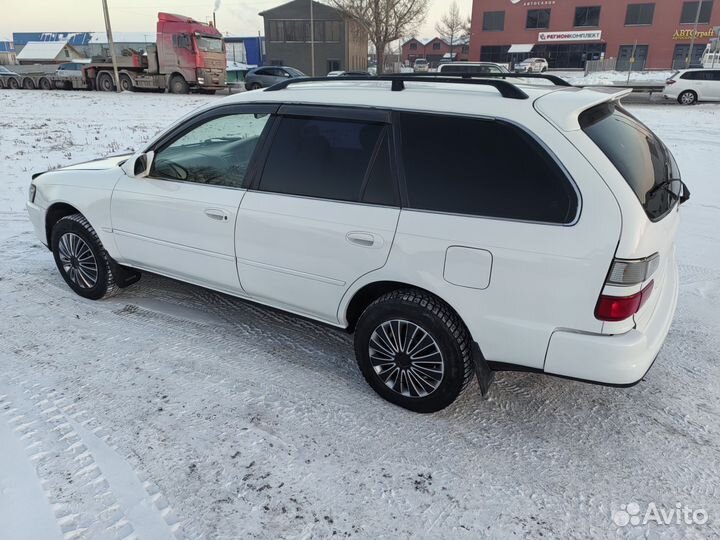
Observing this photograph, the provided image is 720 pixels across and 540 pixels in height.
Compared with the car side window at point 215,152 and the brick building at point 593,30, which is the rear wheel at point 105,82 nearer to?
the car side window at point 215,152

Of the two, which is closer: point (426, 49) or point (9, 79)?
point (9, 79)

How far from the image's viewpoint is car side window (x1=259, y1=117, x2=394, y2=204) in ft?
9.45

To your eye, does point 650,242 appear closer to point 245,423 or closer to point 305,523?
point 305,523

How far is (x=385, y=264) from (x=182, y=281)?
179 cm

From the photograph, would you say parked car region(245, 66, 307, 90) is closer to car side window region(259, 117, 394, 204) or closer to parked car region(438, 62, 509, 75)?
parked car region(438, 62, 509, 75)

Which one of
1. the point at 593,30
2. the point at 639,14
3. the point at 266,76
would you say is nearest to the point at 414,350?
the point at 266,76

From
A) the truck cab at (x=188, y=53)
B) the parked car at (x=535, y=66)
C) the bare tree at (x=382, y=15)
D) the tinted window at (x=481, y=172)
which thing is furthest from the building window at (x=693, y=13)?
the tinted window at (x=481, y=172)

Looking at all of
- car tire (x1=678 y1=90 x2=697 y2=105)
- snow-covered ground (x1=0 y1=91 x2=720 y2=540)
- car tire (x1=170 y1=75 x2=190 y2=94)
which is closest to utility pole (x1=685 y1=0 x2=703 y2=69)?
car tire (x1=678 y1=90 x2=697 y2=105)

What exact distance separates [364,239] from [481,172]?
27.5 inches

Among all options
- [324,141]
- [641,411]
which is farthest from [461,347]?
[324,141]

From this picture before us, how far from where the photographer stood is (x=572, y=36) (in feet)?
170

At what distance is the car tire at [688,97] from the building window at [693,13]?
34825 mm

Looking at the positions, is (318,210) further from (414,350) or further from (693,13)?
(693,13)

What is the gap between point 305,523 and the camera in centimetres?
229
